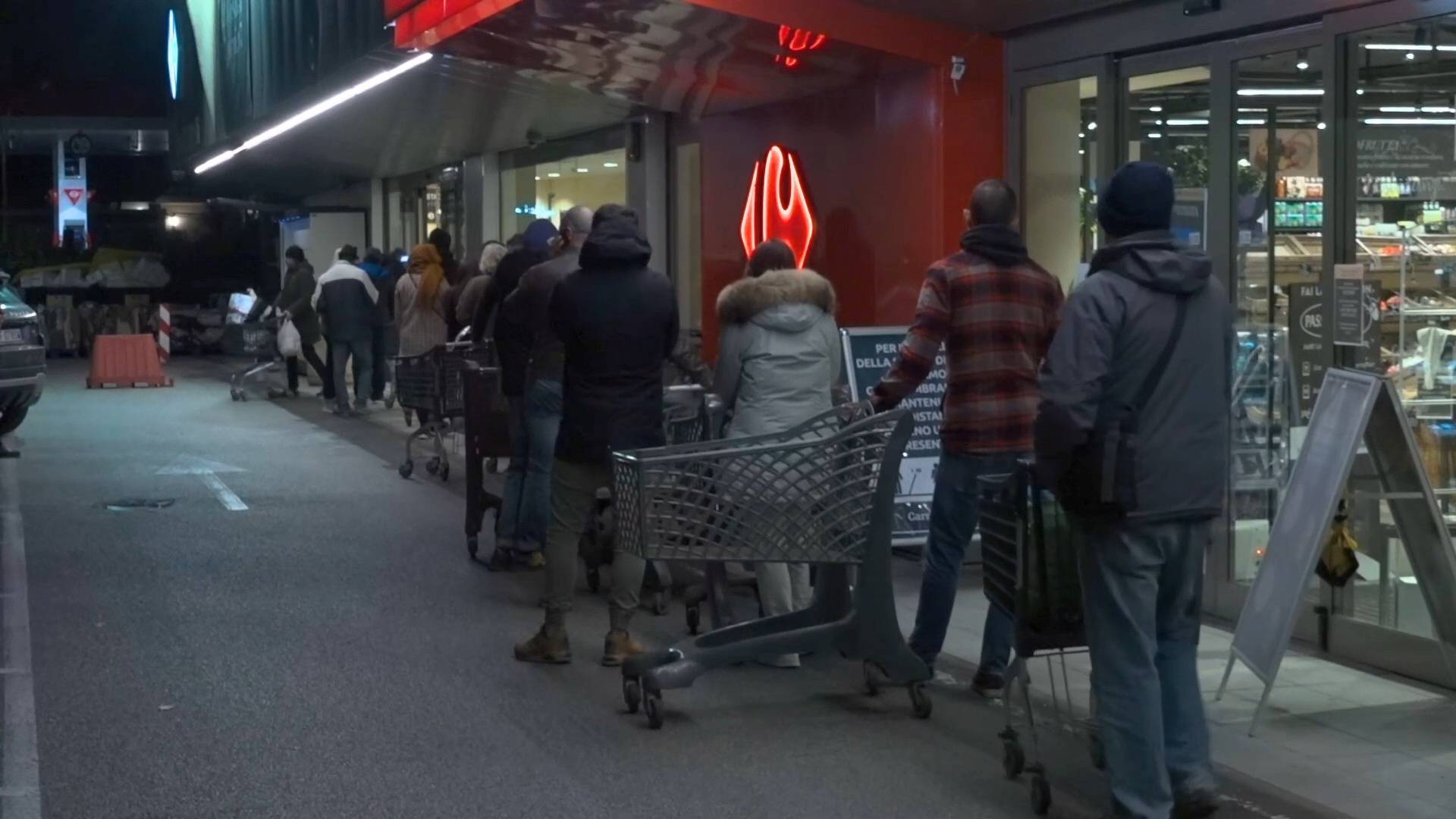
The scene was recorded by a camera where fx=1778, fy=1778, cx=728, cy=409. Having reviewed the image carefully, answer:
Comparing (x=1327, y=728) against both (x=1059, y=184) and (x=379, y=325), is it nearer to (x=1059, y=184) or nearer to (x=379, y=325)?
(x=1059, y=184)

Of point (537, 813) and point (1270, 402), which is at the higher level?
point (1270, 402)

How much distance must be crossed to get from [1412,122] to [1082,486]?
12.9 ft

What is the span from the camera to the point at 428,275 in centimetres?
1716

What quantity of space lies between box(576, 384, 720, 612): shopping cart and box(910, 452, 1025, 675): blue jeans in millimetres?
1141

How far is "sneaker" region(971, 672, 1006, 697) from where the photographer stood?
740cm

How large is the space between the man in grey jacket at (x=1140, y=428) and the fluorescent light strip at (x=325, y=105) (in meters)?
11.0

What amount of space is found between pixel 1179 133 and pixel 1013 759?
184 inches

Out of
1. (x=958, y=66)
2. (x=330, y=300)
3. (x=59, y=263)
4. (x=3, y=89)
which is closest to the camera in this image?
(x=958, y=66)

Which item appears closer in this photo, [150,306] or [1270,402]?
[1270,402]

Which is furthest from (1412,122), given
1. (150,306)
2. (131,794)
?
(150,306)

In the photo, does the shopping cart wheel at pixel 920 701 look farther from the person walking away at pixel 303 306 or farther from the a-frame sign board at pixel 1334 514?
the person walking away at pixel 303 306

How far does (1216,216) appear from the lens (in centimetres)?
927

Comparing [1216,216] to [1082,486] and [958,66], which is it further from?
[1082,486]

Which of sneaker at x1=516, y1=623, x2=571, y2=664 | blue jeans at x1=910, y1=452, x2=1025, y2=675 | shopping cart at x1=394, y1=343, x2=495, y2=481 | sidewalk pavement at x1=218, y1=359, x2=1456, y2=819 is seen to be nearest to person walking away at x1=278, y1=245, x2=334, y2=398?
shopping cart at x1=394, y1=343, x2=495, y2=481
